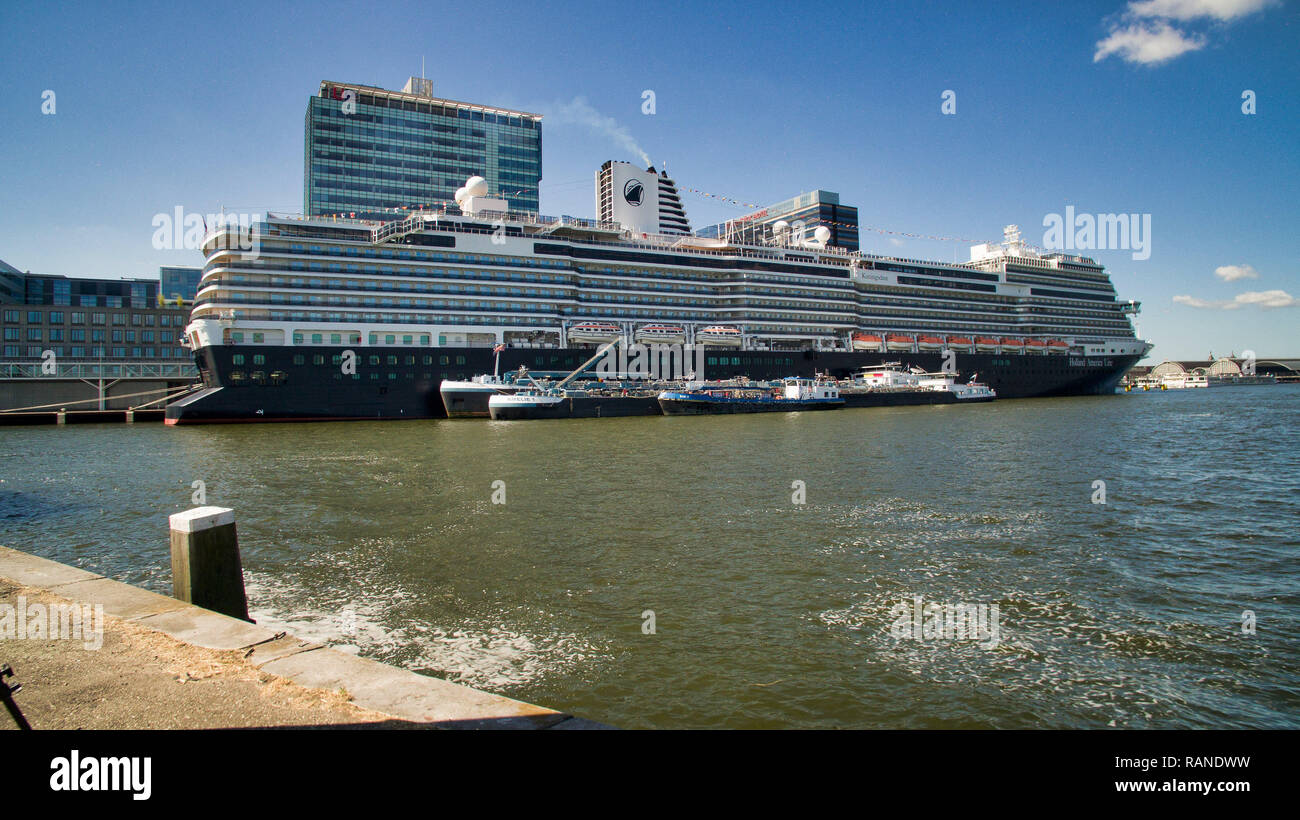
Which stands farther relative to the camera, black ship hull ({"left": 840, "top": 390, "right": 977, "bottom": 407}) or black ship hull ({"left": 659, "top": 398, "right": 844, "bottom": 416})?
black ship hull ({"left": 840, "top": 390, "right": 977, "bottom": 407})

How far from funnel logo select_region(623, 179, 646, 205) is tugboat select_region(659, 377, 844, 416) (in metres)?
31.1

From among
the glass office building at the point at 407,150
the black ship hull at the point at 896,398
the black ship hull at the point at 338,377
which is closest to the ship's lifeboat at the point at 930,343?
the black ship hull at the point at 896,398

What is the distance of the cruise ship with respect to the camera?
54188 millimetres

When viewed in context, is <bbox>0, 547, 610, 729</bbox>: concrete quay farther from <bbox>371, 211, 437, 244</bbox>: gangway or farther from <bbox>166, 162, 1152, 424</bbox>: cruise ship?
<bbox>371, 211, 437, 244</bbox>: gangway

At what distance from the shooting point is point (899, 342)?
296 ft

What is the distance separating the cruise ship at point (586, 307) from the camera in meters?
54.2

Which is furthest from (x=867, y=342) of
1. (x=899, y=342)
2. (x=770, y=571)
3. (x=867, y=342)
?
(x=770, y=571)

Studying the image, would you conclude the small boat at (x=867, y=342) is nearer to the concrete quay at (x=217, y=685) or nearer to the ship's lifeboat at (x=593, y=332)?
the ship's lifeboat at (x=593, y=332)

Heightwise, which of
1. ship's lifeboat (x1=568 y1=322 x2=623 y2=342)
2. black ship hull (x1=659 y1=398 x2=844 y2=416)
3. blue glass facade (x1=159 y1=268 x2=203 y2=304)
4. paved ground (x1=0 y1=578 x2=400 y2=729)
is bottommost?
paved ground (x1=0 y1=578 x2=400 y2=729)

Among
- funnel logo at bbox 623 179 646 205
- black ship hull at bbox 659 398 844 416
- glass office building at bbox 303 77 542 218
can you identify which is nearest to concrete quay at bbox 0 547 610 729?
black ship hull at bbox 659 398 844 416

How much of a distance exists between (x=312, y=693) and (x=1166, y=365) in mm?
235327

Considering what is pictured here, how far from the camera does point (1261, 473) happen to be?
22844mm

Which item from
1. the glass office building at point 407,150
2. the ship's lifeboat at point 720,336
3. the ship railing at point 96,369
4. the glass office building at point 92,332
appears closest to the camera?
the ship's lifeboat at point 720,336

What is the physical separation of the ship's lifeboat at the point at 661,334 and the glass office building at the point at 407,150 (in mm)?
32689
